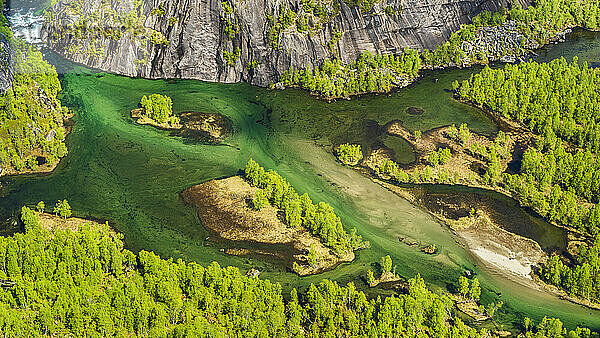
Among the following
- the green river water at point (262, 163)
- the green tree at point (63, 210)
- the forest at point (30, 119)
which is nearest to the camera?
the green river water at point (262, 163)

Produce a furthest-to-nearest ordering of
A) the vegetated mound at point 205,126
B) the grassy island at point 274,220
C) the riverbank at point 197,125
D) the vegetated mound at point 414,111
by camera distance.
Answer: the vegetated mound at point 414,111, the riverbank at point 197,125, the vegetated mound at point 205,126, the grassy island at point 274,220

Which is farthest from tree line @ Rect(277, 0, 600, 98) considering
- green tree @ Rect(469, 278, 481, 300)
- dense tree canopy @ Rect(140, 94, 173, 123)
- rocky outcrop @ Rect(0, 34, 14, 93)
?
green tree @ Rect(469, 278, 481, 300)

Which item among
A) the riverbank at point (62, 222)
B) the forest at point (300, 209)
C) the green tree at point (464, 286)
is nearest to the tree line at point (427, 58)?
the forest at point (300, 209)

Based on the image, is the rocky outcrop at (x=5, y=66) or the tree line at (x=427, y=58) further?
the tree line at (x=427, y=58)

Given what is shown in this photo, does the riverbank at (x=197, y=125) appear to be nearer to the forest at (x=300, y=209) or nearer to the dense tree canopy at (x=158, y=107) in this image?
the dense tree canopy at (x=158, y=107)

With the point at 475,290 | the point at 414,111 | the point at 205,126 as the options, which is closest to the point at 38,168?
A: the point at 205,126

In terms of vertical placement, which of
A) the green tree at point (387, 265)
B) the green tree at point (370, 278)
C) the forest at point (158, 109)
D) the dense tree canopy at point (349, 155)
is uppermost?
the forest at point (158, 109)
